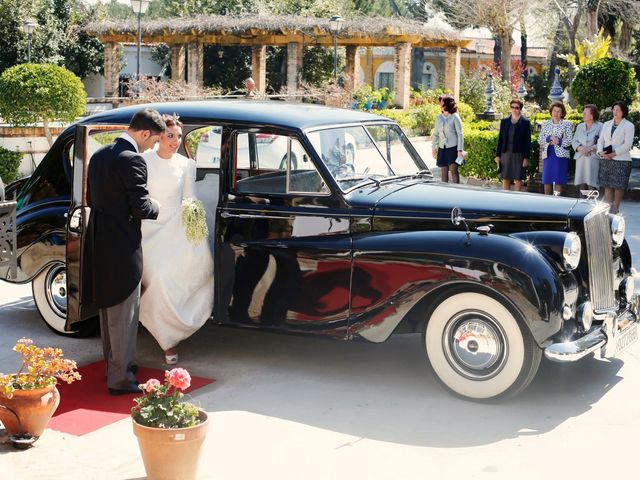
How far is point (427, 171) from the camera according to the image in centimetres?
760

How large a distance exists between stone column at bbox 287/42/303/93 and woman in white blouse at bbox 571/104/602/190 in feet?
70.7

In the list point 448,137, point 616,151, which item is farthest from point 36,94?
point 616,151

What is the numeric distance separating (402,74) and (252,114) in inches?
1087

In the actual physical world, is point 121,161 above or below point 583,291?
above

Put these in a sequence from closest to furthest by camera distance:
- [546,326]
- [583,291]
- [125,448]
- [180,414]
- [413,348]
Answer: [180,414] → [125,448] → [546,326] → [583,291] → [413,348]

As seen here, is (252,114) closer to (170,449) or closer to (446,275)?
(446,275)

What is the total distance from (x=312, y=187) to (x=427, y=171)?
50.3 inches

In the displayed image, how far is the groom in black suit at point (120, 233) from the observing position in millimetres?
6086

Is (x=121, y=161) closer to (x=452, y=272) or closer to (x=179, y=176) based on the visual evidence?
(x=179, y=176)

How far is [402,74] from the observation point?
34.0 m

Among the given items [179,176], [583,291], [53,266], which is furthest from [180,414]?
[53,266]

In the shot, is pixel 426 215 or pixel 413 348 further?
pixel 413 348

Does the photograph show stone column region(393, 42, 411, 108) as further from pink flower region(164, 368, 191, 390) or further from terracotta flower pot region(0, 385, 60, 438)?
pink flower region(164, 368, 191, 390)

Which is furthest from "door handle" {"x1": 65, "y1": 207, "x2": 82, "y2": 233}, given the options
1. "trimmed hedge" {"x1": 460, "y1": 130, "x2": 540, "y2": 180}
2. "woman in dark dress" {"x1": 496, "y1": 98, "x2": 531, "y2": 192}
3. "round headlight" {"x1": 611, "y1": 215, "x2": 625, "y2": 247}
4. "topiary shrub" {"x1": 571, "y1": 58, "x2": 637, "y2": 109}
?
"topiary shrub" {"x1": 571, "y1": 58, "x2": 637, "y2": 109}
